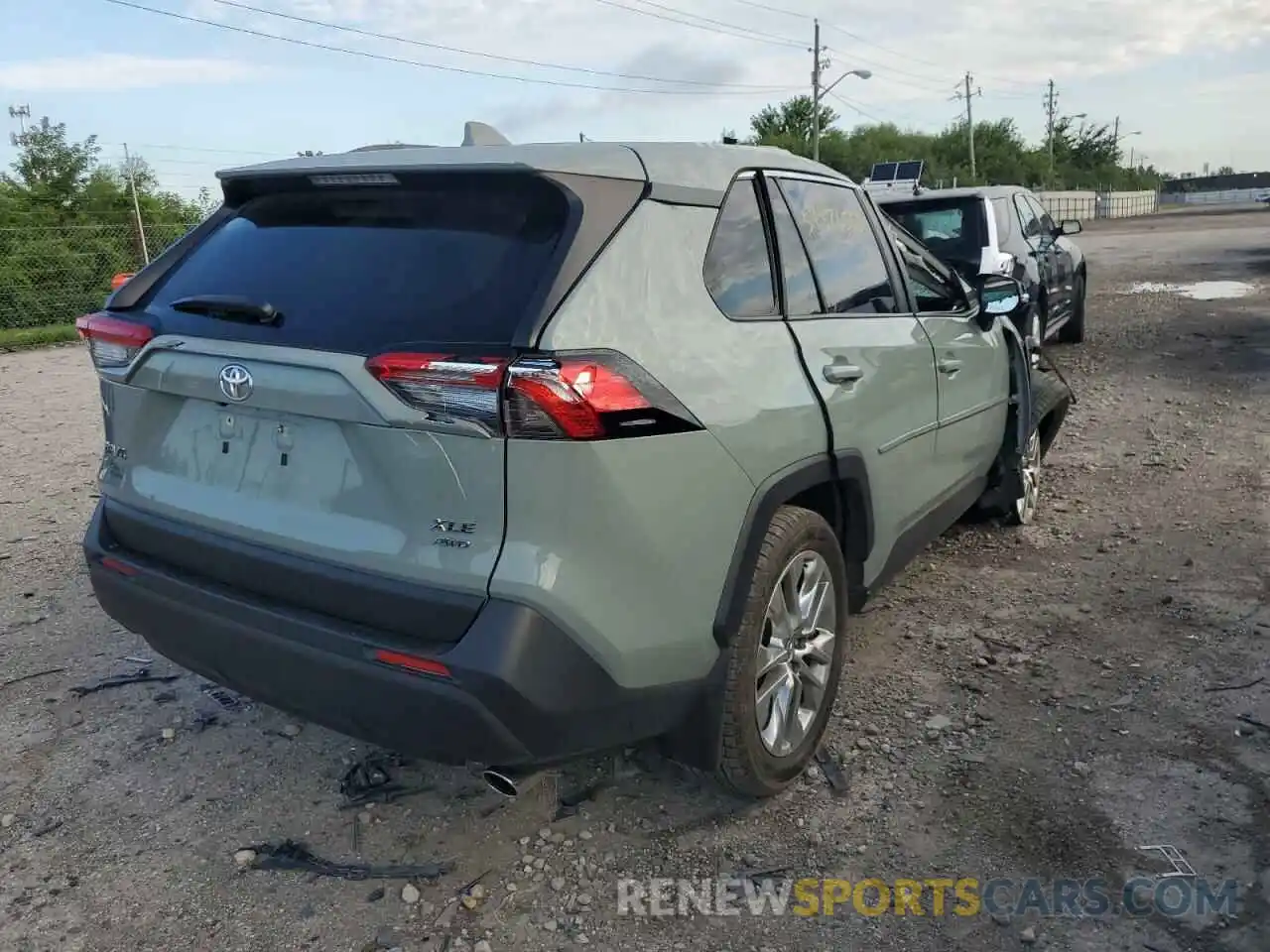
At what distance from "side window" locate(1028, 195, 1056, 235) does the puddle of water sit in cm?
529

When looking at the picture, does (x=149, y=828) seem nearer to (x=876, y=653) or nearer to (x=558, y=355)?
(x=558, y=355)

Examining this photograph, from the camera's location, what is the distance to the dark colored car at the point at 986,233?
8508 millimetres

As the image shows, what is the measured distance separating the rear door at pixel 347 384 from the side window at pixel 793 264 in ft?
3.15

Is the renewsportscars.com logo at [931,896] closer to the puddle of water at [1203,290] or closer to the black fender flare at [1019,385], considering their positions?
the black fender flare at [1019,385]

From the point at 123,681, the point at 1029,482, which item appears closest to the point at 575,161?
the point at 123,681

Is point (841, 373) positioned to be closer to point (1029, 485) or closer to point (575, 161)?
point (575, 161)

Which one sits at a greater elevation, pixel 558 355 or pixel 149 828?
pixel 558 355

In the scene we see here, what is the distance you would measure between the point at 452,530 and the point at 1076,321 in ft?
34.7

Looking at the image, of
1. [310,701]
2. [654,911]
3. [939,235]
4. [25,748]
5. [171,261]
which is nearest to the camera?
[310,701]

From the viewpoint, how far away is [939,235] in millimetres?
8695

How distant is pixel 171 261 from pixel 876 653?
2848 mm

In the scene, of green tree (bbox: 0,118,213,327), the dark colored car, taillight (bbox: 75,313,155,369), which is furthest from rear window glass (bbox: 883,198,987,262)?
green tree (bbox: 0,118,213,327)

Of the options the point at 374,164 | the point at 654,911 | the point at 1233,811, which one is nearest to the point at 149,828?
the point at 654,911

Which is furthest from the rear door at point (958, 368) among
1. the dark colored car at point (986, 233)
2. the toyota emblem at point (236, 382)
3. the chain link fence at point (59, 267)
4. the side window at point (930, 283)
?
the chain link fence at point (59, 267)
